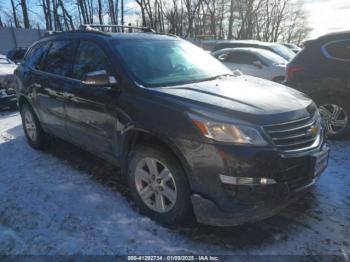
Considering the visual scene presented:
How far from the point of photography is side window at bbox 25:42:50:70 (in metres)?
4.82

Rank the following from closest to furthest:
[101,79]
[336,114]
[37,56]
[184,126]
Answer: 1. [184,126]
2. [101,79]
3. [37,56]
4. [336,114]

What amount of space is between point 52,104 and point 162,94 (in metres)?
2.13

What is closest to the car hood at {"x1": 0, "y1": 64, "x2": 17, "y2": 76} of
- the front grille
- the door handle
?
the door handle

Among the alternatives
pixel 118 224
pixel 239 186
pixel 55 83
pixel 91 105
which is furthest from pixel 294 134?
pixel 55 83

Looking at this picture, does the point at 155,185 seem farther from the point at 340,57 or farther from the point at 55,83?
the point at 340,57

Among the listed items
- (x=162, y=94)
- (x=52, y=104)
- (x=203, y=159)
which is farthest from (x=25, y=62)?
(x=203, y=159)

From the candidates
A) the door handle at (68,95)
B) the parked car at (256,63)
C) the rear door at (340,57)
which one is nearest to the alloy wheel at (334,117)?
the rear door at (340,57)

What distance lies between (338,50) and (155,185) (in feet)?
13.3

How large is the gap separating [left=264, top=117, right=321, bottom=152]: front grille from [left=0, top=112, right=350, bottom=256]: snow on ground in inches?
32.1

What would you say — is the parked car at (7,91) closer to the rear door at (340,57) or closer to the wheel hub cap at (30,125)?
the wheel hub cap at (30,125)

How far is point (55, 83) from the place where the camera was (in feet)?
13.9

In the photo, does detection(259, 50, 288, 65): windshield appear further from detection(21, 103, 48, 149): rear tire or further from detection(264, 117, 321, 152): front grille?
detection(264, 117, 321, 152): front grille

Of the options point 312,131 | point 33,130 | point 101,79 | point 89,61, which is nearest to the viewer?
point 312,131

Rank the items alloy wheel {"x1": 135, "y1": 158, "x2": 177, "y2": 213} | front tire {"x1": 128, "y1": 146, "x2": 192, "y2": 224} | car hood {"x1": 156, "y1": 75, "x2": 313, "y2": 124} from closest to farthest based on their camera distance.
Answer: car hood {"x1": 156, "y1": 75, "x2": 313, "y2": 124}, front tire {"x1": 128, "y1": 146, "x2": 192, "y2": 224}, alloy wheel {"x1": 135, "y1": 158, "x2": 177, "y2": 213}
